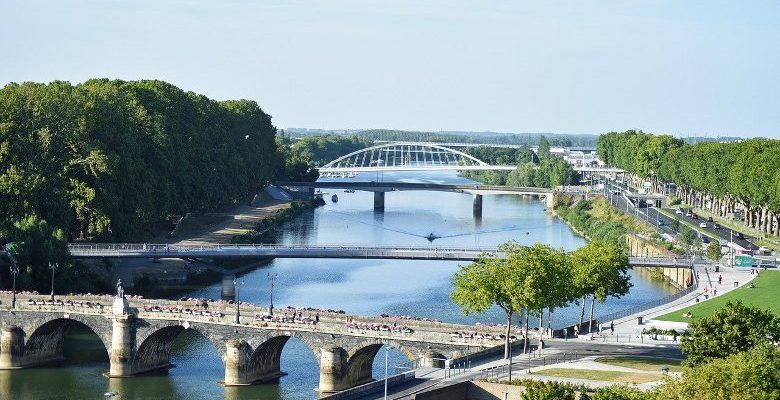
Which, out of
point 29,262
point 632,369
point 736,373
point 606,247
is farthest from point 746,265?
point 736,373

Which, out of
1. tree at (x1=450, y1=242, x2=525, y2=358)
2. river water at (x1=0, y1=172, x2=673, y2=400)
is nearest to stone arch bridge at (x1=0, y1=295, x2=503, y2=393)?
river water at (x1=0, y1=172, x2=673, y2=400)

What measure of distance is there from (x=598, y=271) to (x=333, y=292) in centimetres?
2664

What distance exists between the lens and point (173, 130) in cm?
12688

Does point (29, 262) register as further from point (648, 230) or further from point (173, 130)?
point (648, 230)

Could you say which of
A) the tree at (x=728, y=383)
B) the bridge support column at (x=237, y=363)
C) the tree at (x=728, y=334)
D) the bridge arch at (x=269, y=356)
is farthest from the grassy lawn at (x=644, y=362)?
the bridge support column at (x=237, y=363)

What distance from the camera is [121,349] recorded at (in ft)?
238

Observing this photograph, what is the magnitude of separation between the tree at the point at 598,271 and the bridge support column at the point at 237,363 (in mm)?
16884

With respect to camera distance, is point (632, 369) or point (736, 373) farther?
point (632, 369)

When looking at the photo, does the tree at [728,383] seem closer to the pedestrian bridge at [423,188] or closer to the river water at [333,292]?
the river water at [333,292]

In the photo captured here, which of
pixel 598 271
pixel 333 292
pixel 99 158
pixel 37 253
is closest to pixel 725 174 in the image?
pixel 333 292

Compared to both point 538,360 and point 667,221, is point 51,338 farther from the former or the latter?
point 667,221

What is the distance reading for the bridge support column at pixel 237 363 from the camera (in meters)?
69.9

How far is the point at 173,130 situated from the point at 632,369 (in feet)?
231

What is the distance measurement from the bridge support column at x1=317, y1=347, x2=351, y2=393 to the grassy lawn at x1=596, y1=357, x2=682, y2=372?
450 inches
